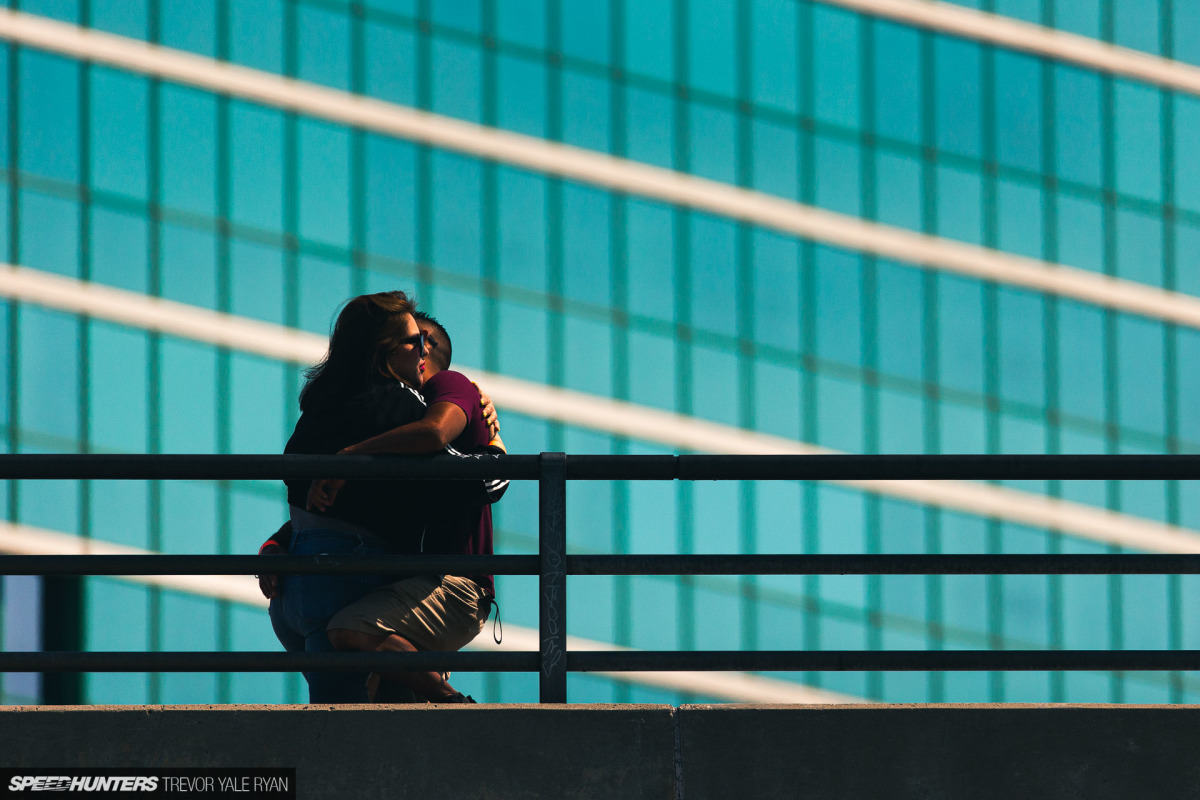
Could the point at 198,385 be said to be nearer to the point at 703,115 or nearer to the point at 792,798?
the point at 703,115

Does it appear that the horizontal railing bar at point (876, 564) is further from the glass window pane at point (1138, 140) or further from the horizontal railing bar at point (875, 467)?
the glass window pane at point (1138, 140)

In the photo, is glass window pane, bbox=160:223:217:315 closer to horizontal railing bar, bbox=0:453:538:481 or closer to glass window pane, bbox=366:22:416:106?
glass window pane, bbox=366:22:416:106

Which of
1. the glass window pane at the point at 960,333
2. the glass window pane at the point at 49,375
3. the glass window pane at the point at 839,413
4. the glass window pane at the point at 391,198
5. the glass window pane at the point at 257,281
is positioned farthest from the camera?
the glass window pane at the point at 960,333

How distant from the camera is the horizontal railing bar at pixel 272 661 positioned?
4.43 meters

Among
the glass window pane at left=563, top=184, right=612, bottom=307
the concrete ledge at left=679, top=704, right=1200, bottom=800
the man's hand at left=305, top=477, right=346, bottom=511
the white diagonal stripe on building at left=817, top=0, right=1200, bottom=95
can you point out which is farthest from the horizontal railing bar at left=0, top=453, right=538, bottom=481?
the white diagonal stripe on building at left=817, top=0, right=1200, bottom=95

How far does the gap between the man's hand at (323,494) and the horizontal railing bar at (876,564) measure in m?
0.77

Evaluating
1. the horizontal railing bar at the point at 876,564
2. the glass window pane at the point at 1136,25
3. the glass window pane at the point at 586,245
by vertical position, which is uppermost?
the glass window pane at the point at 1136,25

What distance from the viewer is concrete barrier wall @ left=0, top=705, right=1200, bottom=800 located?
4156 millimetres

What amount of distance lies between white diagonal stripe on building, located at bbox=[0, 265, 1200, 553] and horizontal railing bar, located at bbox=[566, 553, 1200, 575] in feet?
92.6

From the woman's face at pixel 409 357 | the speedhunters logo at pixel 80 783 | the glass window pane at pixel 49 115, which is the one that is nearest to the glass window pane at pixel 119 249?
the glass window pane at pixel 49 115

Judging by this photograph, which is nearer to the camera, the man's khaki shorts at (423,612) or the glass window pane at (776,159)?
the man's khaki shorts at (423,612)

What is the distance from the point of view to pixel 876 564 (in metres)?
4.64

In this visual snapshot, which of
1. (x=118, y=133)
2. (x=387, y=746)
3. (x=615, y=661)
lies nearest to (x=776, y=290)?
(x=118, y=133)

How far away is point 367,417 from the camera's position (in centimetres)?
486
